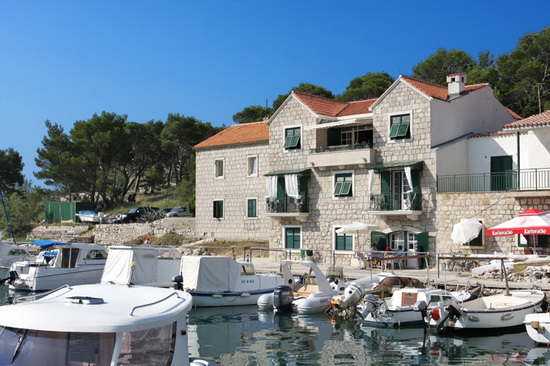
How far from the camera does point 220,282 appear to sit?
80.3ft

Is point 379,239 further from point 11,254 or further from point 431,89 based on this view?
point 11,254

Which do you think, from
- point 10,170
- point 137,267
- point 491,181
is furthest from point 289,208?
point 10,170

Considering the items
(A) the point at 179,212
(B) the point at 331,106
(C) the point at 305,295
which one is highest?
(B) the point at 331,106

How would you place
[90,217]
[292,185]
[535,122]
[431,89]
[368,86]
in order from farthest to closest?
[368,86] < [90,217] < [292,185] < [431,89] < [535,122]

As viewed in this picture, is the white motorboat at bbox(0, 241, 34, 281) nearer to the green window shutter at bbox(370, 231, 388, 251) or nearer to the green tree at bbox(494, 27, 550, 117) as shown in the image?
the green window shutter at bbox(370, 231, 388, 251)

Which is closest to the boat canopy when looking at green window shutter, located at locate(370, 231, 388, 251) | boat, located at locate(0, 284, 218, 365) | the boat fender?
the boat fender

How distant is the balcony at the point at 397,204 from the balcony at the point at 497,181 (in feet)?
4.41

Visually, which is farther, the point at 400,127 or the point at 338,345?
the point at 400,127

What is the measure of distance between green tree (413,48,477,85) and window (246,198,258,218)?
24.4 meters

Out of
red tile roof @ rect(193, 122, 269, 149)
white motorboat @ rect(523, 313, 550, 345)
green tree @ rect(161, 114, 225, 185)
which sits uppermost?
green tree @ rect(161, 114, 225, 185)

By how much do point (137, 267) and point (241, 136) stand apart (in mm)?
19326

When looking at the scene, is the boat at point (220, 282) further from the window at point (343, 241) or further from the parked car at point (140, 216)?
the parked car at point (140, 216)

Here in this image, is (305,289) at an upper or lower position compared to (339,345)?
upper

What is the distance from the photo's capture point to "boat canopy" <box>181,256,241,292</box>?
24.0m
